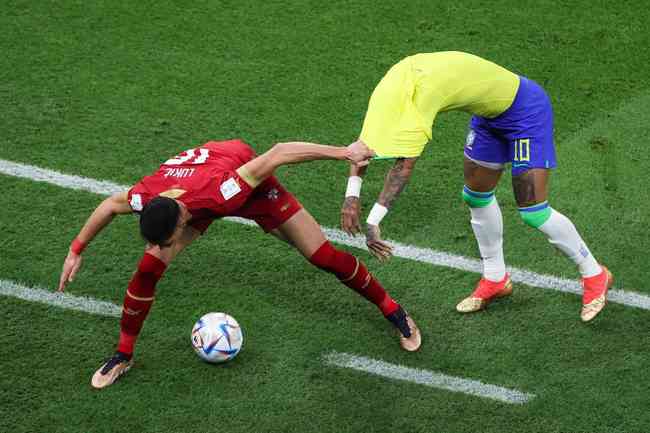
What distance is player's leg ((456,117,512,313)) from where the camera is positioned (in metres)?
6.38

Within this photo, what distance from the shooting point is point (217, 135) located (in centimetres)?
842

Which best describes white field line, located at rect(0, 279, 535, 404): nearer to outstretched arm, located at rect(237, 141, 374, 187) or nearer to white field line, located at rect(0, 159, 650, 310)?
white field line, located at rect(0, 159, 650, 310)

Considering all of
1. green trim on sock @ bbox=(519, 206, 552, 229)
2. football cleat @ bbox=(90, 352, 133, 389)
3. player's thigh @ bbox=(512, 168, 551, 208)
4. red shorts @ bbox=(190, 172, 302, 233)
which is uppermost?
player's thigh @ bbox=(512, 168, 551, 208)

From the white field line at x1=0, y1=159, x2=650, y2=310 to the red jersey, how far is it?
1394 millimetres

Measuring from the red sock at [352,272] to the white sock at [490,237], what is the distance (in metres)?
0.81

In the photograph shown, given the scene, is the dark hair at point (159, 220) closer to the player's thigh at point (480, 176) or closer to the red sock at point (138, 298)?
the red sock at point (138, 298)

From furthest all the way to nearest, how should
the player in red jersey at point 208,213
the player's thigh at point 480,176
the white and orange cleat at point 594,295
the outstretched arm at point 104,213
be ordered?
the white and orange cleat at point 594,295
the player's thigh at point 480,176
the outstretched arm at point 104,213
the player in red jersey at point 208,213

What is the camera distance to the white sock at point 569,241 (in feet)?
20.9

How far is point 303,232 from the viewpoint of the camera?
242 inches

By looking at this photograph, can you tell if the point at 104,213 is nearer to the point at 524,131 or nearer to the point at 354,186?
the point at 354,186

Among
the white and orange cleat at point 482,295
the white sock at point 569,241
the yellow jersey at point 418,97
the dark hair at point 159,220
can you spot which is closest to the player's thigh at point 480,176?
the white sock at point 569,241

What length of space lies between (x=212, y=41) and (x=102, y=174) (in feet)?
7.30

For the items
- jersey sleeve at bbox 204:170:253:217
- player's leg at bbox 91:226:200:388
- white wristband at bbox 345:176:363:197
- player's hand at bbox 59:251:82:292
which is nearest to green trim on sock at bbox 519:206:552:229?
white wristband at bbox 345:176:363:197

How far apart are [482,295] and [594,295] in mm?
776
